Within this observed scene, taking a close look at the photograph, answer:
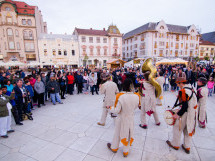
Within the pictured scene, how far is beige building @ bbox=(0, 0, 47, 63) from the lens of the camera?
24.4 m

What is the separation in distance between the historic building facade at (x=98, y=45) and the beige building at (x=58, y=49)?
1.56 meters

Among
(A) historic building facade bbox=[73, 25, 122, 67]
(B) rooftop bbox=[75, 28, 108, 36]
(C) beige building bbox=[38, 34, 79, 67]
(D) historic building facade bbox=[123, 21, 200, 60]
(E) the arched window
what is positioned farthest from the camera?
(D) historic building facade bbox=[123, 21, 200, 60]

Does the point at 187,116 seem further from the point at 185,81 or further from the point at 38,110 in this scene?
the point at 38,110

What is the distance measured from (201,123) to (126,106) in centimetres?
302

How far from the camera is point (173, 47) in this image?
35.2 metres

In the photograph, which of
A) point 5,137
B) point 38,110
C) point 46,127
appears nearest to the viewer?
point 5,137

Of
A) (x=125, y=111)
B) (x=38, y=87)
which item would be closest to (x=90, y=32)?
(x=38, y=87)

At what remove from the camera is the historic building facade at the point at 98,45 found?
29.5 m

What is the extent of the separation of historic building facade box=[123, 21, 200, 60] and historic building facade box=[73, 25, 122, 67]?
7.26 meters

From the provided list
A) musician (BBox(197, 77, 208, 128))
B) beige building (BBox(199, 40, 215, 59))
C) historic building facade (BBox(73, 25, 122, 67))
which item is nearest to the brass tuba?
musician (BBox(197, 77, 208, 128))

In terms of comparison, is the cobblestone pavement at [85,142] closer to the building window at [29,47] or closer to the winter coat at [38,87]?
the winter coat at [38,87]

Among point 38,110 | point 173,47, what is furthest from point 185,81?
point 173,47

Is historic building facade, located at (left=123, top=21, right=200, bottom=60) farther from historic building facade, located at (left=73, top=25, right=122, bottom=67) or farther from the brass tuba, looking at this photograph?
the brass tuba

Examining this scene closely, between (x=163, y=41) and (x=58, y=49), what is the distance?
2820 centimetres
